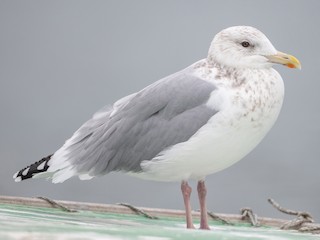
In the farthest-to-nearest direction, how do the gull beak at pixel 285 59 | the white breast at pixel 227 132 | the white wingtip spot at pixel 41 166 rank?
1. the white wingtip spot at pixel 41 166
2. the gull beak at pixel 285 59
3. the white breast at pixel 227 132

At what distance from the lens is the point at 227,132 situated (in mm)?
2236

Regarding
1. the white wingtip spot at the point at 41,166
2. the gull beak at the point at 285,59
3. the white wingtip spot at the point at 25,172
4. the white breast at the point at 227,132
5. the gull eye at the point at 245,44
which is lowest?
the white wingtip spot at the point at 25,172

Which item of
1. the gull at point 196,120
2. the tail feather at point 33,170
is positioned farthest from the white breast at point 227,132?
the tail feather at point 33,170

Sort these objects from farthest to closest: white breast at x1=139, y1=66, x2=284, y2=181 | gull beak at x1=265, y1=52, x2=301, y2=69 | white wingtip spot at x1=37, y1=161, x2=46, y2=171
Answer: white wingtip spot at x1=37, y1=161, x2=46, y2=171, gull beak at x1=265, y1=52, x2=301, y2=69, white breast at x1=139, y1=66, x2=284, y2=181

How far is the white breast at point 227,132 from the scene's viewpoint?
224 cm

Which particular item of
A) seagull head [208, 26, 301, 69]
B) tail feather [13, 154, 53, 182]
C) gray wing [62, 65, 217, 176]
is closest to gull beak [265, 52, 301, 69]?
seagull head [208, 26, 301, 69]

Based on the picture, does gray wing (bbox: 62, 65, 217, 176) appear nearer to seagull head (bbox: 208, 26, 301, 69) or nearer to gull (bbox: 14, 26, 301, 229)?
gull (bbox: 14, 26, 301, 229)

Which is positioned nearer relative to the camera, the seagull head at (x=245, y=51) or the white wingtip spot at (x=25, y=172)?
the seagull head at (x=245, y=51)

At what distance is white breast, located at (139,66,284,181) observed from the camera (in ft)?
7.35

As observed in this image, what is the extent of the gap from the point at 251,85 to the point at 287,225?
0.77 metres

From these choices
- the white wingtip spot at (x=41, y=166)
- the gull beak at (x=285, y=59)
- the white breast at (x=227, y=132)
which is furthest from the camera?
the white wingtip spot at (x=41, y=166)

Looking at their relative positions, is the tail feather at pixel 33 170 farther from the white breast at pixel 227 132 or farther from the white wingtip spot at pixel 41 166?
the white breast at pixel 227 132

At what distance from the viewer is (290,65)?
2387 mm

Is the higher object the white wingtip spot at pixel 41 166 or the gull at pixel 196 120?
the gull at pixel 196 120
